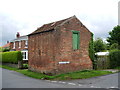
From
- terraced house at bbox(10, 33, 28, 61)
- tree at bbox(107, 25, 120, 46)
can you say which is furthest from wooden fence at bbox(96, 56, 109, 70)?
tree at bbox(107, 25, 120, 46)

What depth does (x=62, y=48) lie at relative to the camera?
1619cm

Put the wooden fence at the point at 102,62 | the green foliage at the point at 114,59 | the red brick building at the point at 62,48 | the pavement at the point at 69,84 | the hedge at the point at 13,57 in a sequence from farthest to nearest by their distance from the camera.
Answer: the hedge at the point at 13,57, the green foliage at the point at 114,59, the wooden fence at the point at 102,62, the red brick building at the point at 62,48, the pavement at the point at 69,84

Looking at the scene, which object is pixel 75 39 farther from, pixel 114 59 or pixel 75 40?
pixel 114 59

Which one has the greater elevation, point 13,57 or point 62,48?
point 62,48

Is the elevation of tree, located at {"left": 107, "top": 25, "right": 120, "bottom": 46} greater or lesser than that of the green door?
greater

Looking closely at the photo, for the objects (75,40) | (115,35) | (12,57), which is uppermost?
(115,35)

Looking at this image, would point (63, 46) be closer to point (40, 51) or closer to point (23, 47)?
point (40, 51)

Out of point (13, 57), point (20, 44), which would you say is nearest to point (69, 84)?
point (13, 57)

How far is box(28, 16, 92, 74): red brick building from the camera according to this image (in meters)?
15.9

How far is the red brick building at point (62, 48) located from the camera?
15930 millimetres

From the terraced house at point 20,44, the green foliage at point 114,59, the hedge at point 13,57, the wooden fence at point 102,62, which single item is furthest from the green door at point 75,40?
the terraced house at point 20,44

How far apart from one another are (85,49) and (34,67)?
284 inches

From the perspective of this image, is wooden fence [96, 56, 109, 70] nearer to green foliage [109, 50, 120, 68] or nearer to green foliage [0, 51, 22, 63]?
green foliage [109, 50, 120, 68]

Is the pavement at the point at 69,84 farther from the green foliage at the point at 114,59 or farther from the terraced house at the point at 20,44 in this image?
the terraced house at the point at 20,44
